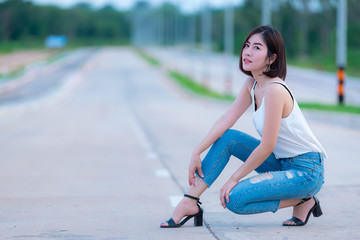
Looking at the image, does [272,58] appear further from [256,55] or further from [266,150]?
[266,150]

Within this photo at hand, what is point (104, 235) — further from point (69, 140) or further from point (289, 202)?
point (69, 140)

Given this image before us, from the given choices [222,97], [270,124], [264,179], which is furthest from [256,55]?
[222,97]

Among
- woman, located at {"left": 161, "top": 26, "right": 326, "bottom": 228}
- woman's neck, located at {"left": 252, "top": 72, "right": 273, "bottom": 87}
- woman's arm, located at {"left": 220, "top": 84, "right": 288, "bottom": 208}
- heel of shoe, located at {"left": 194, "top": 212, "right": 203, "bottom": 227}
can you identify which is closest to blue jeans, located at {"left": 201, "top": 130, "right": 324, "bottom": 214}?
woman, located at {"left": 161, "top": 26, "right": 326, "bottom": 228}

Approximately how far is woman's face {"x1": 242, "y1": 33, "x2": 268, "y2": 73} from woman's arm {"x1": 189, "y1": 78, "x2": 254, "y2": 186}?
0.22 metres

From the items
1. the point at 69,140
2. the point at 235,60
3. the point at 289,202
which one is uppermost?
the point at 289,202

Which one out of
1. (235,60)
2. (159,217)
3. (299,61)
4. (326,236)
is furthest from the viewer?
(235,60)

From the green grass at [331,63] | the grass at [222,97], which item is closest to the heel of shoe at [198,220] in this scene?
the grass at [222,97]

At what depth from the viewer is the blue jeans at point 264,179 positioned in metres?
5.21

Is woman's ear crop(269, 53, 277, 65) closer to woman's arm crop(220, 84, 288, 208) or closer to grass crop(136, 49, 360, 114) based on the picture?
woman's arm crop(220, 84, 288, 208)

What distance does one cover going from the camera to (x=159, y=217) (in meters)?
6.17

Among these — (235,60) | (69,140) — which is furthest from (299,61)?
(69,140)

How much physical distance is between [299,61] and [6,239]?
75768mm

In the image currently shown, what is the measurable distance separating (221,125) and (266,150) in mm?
491

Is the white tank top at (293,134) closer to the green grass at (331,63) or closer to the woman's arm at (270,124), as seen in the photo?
the woman's arm at (270,124)
